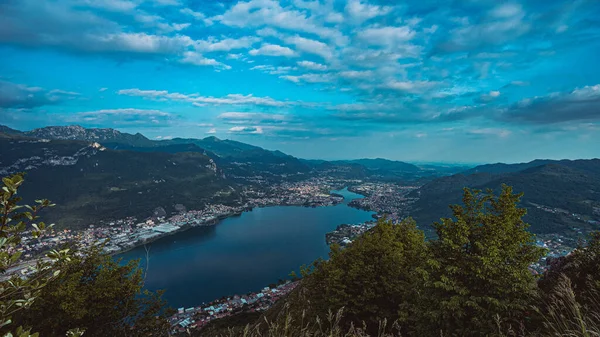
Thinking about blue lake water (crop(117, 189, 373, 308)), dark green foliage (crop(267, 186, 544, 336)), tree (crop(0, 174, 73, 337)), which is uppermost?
tree (crop(0, 174, 73, 337))

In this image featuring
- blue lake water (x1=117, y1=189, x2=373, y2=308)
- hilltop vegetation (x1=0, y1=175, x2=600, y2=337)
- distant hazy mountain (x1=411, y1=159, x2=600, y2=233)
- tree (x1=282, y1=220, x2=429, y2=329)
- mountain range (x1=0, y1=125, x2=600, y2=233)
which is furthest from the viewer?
mountain range (x1=0, y1=125, x2=600, y2=233)

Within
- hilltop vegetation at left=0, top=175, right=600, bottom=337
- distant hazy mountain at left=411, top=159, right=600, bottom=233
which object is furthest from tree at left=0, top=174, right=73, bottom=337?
distant hazy mountain at left=411, top=159, right=600, bottom=233

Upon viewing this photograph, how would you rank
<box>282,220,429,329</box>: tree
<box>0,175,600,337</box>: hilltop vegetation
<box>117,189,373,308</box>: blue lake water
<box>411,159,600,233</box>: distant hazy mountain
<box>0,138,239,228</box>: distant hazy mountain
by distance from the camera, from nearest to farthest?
1. <box>0,175,600,337</box>: hilltop vegetation
2. <box>282,220,429,329</box>: tree
3. <box>117,189,373,308</box>: blue lake water
4. <box>411,159,600,233</box>: distant hazy mountain
5. <box>0,138,239,228</box>: distant hazy mountain

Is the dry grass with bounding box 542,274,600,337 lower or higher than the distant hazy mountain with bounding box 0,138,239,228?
higher

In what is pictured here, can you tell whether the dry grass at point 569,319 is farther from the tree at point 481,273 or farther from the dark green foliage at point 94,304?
the dark green foliage at point 94,304

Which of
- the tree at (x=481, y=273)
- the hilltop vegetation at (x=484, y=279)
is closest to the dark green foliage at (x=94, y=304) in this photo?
the hilltop vegetation at (x=484, y=279)

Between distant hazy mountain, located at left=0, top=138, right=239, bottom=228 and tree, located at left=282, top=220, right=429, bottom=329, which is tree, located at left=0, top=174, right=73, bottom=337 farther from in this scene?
distant hazy mountain, located at left=0, top=138, right=239, bottom=228
